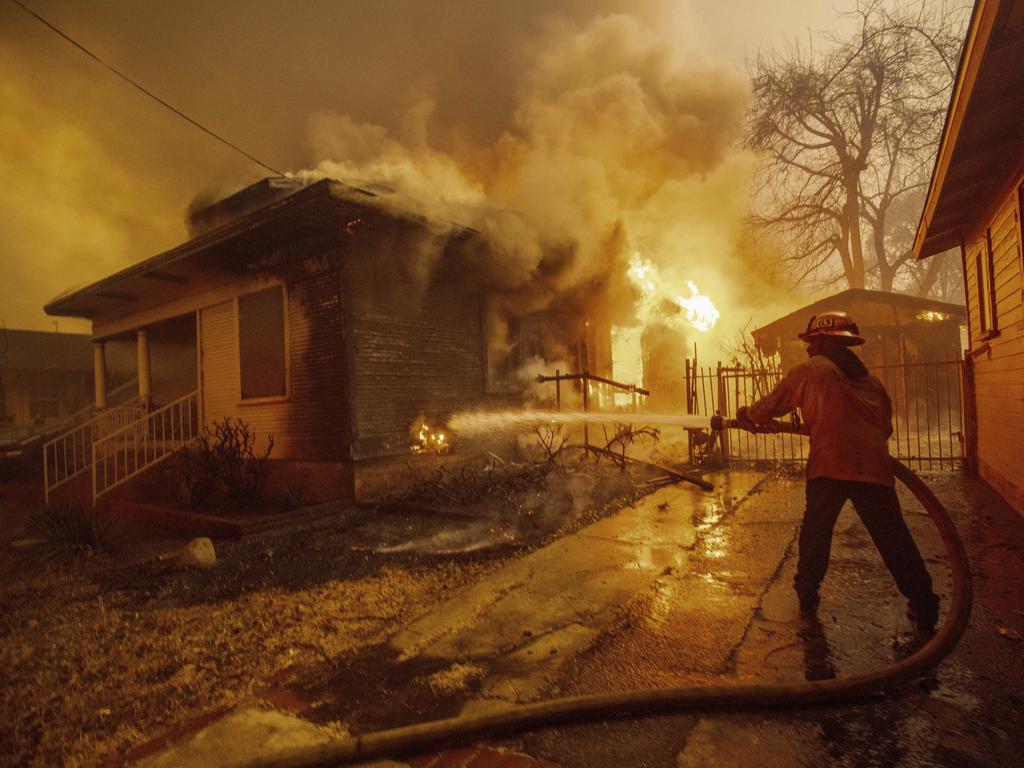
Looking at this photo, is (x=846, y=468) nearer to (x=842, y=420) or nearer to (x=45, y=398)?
(x=842, y=420)

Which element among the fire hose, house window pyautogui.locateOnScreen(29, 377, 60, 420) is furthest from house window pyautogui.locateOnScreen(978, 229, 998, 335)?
house window pyautogui.locateOnScreen(29, 377, 60, 420)

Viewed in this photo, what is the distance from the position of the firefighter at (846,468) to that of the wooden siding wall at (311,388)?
574 centimetres

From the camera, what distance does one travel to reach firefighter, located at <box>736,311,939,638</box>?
300cm

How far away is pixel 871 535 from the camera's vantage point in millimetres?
3061

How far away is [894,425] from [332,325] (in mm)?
15284

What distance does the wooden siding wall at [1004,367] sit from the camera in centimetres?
534

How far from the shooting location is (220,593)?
168 inches

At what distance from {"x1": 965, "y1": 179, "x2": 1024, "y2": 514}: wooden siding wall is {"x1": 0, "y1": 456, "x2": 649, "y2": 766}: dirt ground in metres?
4.44

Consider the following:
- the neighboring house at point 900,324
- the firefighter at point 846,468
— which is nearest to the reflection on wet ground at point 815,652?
the firefighter at point 846,468

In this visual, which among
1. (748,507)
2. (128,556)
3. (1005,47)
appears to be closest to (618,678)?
(748,507)

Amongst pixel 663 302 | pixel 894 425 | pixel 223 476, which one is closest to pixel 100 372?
pixel 223 476

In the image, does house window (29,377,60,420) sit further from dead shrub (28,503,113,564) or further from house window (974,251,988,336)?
house window (974,251,988,336)

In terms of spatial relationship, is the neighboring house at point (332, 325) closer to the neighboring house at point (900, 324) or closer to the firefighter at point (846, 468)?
the firefighter at point (846, 468)

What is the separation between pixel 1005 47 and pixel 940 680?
4.22 m
